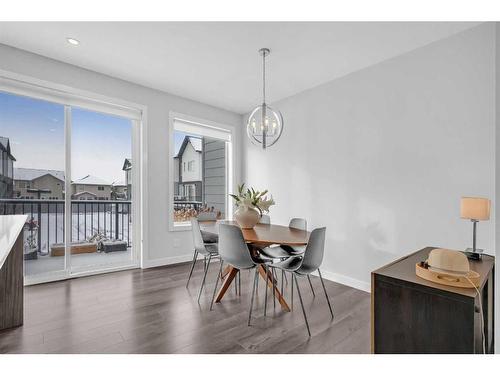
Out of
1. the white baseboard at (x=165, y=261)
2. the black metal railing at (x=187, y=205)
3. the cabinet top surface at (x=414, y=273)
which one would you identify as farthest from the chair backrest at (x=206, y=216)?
the cabinet top surface at (x=414, y=273)

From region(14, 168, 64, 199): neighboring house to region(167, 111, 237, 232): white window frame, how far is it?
4.47 ft

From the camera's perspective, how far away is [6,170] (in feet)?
9.73

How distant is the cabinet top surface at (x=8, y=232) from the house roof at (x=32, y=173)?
83 centimetres

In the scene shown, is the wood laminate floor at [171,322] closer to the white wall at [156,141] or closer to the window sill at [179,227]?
the white wall at [156,141]

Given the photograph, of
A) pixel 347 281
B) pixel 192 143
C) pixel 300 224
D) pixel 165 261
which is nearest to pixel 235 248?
pixel 300 224

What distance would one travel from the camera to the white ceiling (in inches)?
94.4

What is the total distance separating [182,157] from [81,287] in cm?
227

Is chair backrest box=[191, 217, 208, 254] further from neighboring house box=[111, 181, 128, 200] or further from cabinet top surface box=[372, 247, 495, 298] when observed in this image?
cabinet top surface box=[372, 247, 495, 298]

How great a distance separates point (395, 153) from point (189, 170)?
306 centimetres

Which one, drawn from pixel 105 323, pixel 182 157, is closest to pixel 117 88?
pixel 182 157

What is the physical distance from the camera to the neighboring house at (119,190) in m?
3.75

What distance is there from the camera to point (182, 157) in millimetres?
4410

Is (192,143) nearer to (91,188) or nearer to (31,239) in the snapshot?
(91,188)
